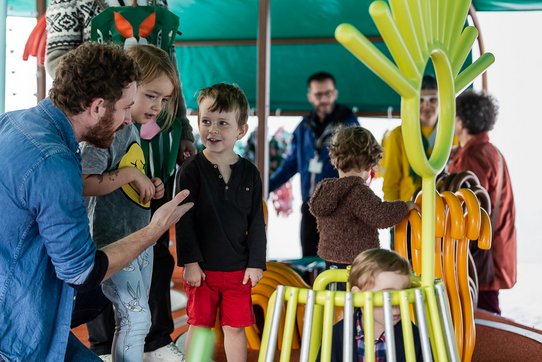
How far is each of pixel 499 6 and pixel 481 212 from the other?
316cm

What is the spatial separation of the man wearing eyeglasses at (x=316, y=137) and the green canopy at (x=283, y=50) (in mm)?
1493

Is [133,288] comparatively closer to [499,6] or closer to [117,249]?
[117,249]

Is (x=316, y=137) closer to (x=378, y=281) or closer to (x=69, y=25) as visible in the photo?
(x=69, y=25)

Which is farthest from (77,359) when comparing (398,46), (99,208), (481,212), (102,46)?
(481,212)

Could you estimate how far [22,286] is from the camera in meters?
1.82

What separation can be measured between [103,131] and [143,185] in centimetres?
33

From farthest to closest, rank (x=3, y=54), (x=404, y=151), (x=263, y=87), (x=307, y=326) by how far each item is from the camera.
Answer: (x=404, y=151)
(x=263, y=87)
(x=3, y=54)
(x=307, y=326)

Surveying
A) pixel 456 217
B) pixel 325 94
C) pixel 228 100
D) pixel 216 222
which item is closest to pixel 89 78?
pixel 228 100

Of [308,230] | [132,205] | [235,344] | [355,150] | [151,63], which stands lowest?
[235,344]

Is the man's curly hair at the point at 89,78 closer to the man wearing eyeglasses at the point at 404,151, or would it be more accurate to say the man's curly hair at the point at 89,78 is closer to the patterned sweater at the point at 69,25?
the patterned sweater at the point at 69,25

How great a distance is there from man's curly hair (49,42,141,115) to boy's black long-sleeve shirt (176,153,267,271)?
2.32 feet

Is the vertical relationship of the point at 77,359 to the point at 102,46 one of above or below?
below

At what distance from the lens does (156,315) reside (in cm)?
291

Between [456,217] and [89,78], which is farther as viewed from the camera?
[456,217]
